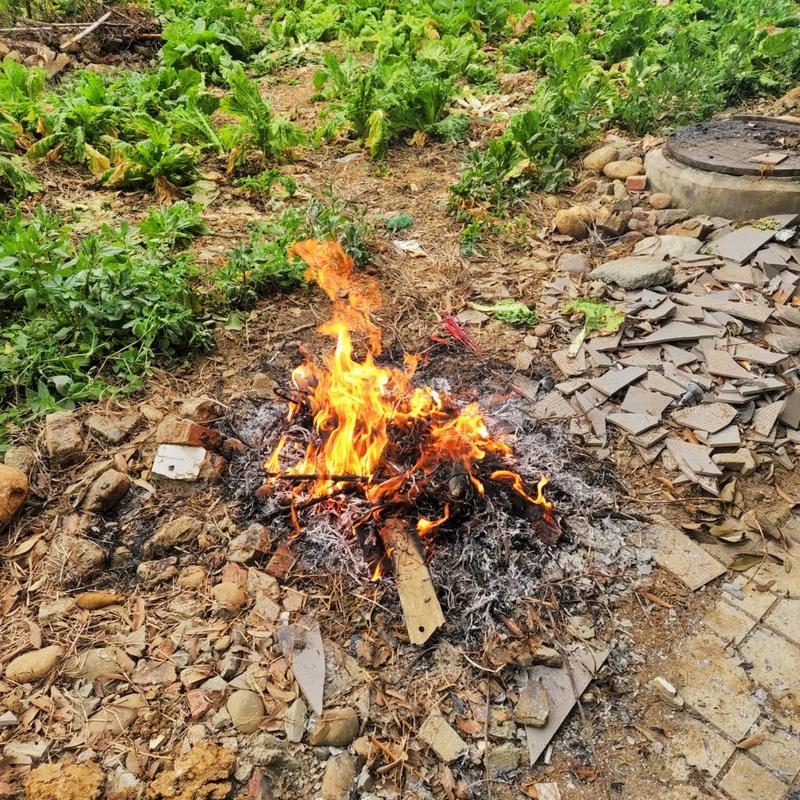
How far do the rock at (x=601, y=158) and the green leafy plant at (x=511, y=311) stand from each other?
8.31 feet

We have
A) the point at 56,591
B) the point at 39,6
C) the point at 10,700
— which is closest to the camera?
the point at 10,700

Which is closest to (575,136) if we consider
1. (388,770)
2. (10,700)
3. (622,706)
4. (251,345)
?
(251,345)

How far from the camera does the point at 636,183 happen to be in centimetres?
577

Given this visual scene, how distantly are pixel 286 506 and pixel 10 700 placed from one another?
145 centimetres

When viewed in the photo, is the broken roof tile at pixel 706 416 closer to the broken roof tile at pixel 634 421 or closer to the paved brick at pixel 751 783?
the broken roof tile at pixel 634 421

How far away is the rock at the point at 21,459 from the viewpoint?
3.31 metres

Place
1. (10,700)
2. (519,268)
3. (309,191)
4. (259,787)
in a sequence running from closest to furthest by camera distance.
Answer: (259,787)
(10,700)
(519,268)
(309,191)

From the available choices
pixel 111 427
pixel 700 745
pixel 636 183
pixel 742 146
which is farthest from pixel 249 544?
pixel 742 146

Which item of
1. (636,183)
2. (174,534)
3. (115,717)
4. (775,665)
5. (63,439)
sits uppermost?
(636,183)

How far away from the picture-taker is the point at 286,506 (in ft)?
10.6

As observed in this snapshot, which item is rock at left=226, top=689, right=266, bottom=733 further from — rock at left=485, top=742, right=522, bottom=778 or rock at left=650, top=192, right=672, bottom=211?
rock at left=650, top=192, right=672, bottom=211

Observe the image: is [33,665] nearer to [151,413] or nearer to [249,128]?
[151,413]

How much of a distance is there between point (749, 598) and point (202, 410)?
130 inches

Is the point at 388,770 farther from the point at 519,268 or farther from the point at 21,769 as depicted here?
the point at 519,268
